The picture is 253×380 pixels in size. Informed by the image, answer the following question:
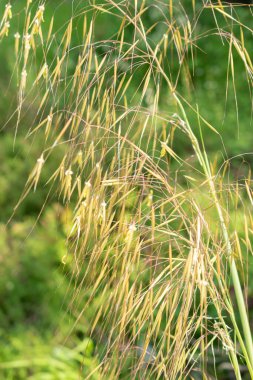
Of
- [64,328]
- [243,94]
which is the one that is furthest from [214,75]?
[64,328]

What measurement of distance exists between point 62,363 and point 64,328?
8.2 inches

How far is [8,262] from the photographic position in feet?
11.5

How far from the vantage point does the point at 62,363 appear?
9.32ft

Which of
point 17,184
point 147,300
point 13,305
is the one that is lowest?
point 13,305

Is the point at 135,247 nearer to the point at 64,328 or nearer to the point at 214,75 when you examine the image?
the point at 64,328

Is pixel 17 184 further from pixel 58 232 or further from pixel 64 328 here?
pixel 64 328

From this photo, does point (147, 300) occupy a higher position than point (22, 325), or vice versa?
point (147, 300)

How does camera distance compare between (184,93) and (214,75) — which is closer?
(184,93)

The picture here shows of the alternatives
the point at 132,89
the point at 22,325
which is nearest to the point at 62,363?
the point at 22,325

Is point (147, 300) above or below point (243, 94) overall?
above

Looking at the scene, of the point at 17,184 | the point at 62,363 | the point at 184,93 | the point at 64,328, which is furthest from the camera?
the point at 184,93

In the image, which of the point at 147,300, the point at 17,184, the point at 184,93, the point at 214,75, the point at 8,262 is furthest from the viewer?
the point at 214,75

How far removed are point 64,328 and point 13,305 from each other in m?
0.51

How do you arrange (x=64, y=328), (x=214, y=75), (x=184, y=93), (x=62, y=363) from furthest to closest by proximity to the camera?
1. (x=214, y=75)
2. (x=184, y=93)
3. (x=64, y=328)
4. (x=62, y=363)
